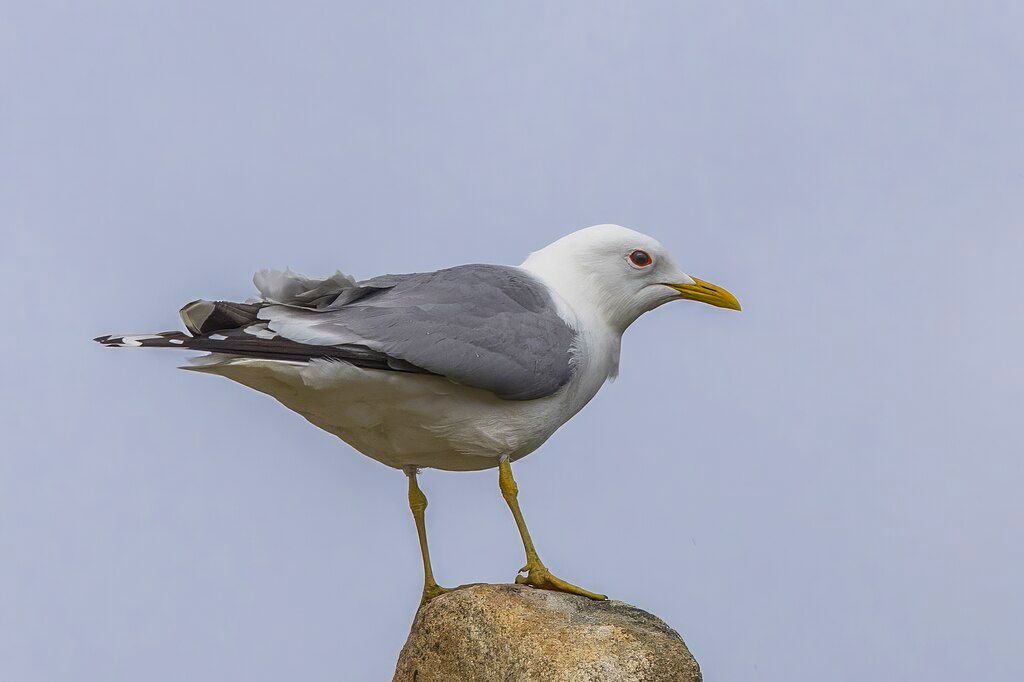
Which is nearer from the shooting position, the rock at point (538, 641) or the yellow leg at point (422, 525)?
the rock at point (538, 641)

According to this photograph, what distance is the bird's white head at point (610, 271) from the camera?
10773 mm

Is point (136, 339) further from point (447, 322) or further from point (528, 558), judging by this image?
point (528, 558)

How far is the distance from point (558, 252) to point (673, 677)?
3054mm

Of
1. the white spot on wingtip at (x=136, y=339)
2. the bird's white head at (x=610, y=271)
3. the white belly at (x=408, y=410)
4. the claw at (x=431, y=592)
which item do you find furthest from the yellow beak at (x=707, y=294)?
the white spot on wingtip at (x=136, y=339)

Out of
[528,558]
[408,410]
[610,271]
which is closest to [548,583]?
[528,558]

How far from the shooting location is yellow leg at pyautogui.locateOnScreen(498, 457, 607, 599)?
10.3m

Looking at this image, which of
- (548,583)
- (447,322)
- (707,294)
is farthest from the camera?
(707,294)

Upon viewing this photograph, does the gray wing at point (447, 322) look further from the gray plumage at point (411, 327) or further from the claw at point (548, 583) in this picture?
the claw at point (548, 583)

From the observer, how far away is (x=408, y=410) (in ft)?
32.1

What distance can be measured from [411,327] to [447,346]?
252 mm

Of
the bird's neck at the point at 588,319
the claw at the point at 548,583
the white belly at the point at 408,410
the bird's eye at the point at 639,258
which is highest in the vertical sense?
the bird's eye at the point at 639,258

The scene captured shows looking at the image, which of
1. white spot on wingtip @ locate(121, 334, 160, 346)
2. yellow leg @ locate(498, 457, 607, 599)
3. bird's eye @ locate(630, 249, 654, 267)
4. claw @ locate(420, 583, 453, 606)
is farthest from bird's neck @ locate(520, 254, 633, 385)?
white spot on wingtip @ locate(121, 334, 160, 346)

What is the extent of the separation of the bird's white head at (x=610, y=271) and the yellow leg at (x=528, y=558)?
1.28 m

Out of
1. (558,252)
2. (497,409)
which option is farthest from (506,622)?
(558,252)
